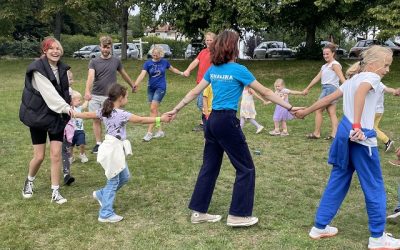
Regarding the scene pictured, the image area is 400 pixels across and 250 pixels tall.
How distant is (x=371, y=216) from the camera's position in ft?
13.2

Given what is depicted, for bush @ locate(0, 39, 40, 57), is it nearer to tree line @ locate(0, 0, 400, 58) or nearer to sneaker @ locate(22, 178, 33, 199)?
→ tree line @ locate(0, 0, 400, 58)

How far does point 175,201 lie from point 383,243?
230 centimetres

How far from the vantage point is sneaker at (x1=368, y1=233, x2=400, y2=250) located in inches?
158

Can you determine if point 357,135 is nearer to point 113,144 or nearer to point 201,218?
point 201,218

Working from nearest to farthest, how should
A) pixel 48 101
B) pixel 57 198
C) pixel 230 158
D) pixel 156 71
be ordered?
pixel 230 158 → pixel 48 101 → pixel 57 198 → pixel 156 71

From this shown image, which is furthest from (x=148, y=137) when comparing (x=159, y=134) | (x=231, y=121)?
(x=231, y=121)

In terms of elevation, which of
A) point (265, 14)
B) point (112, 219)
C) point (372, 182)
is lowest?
point (112, 219)

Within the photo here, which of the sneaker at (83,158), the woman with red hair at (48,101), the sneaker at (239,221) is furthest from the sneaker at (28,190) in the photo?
the sneaker at (239,221)

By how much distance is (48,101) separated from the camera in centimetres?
502

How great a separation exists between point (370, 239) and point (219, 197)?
6.20 feet

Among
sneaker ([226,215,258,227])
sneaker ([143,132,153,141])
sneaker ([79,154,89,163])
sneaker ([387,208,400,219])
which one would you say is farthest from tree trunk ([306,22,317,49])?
sneaker ([226,215,258,227])

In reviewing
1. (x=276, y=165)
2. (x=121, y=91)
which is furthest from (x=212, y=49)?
(x=276, y=165)

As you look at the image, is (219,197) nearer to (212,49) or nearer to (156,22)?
(212,49)

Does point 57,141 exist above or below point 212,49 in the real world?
below
